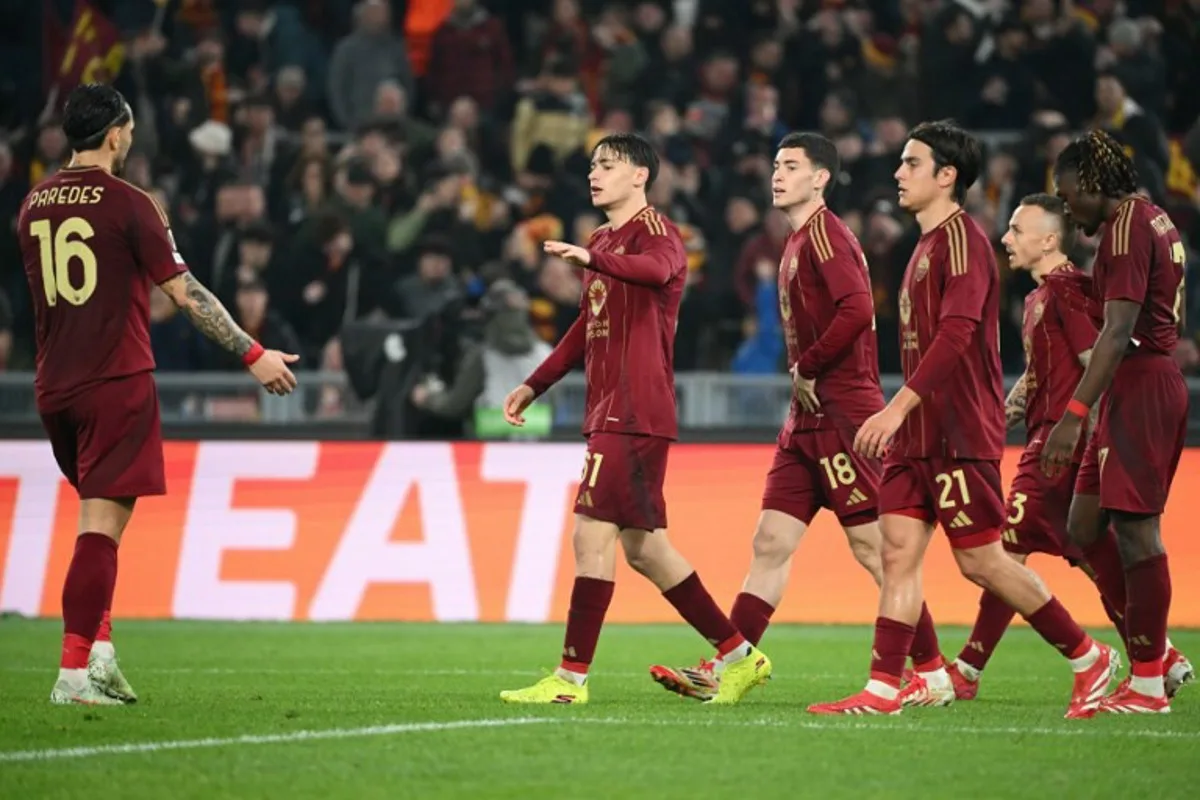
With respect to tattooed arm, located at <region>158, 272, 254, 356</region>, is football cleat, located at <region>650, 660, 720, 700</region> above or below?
below

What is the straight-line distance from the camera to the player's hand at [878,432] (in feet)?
24.6

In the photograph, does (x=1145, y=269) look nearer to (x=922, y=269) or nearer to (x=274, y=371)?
(x=922, y=269)

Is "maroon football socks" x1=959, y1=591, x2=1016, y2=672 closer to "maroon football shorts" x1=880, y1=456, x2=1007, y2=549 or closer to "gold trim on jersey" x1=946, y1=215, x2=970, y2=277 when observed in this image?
"maroon football shorts" x1=880, y1=456, x2=1007, y2=549

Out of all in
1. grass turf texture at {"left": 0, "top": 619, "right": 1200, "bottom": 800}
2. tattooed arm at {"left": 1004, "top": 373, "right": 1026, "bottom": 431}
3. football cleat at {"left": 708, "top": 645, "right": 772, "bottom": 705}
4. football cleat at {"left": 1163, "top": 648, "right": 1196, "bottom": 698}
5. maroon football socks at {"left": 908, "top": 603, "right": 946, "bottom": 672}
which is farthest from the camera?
tattooed arm at {"left": 1004, "top": 373, "right": 1026, "bottom": 431}

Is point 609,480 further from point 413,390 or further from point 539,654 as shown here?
point 413,390

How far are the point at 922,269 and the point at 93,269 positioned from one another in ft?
10.4

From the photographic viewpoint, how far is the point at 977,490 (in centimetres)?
786

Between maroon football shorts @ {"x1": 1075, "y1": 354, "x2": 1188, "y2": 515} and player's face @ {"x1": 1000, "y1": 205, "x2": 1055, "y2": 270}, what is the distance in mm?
1641

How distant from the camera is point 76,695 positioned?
7.99 meters

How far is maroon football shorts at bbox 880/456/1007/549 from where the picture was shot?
25.8 feet

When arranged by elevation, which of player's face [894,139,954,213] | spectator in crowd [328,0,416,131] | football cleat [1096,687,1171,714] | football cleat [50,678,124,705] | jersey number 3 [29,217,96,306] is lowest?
football cleat [50,678,124,705]

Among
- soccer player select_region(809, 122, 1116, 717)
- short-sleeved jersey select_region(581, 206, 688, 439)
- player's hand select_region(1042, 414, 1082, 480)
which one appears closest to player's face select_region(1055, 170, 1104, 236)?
soccer player select_region(809, 122, 1116, 717)

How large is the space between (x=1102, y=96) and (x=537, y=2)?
256 inches

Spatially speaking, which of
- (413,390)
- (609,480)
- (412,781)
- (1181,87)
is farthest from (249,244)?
(412,781)
